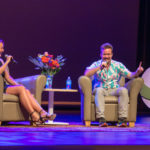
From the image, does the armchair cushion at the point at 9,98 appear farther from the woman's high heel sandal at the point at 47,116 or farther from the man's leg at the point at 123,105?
the man's leg at the point at 123,105

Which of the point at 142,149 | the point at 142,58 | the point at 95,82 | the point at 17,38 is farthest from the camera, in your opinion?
the point at 142,58

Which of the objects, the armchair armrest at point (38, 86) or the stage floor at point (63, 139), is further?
the armchair armrest at point (38, 86)

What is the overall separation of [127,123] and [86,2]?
10.9 ft

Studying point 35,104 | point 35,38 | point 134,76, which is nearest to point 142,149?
point 35,104

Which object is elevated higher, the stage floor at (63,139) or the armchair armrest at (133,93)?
the armchair armrest at (133,93)

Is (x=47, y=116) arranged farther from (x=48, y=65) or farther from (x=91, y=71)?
(x=48, y=65)

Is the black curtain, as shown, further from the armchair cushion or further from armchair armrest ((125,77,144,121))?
the armchair cushion

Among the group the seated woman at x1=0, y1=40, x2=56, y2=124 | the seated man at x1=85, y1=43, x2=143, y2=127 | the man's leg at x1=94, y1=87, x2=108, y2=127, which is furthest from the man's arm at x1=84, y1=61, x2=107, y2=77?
the seated woman at x1=0, y1=40, x2=56, y2=124

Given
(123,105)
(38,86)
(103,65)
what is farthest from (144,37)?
(38,86)

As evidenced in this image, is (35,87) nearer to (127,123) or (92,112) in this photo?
(92,112)

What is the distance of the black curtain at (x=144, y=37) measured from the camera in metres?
8.04

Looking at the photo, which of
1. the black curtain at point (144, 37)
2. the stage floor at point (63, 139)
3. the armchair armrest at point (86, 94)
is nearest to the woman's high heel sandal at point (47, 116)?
the stage floor at point (63, 139)

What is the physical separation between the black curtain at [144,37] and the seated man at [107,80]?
2.94 m

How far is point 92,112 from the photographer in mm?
Answer: 4930
